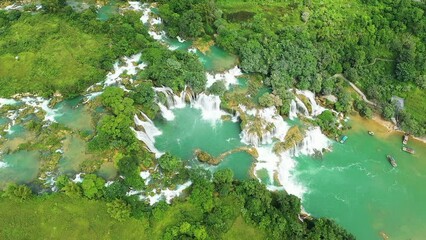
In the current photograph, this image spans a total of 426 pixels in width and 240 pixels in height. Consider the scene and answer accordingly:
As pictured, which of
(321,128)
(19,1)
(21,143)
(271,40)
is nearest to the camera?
(21,143)

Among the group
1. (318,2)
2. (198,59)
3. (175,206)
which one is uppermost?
(318,2)

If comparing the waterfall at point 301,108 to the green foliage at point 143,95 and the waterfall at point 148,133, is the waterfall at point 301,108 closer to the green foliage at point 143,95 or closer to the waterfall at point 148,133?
the waterfall at point 148,133

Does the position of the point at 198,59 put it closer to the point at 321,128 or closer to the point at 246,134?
the point at 246,134

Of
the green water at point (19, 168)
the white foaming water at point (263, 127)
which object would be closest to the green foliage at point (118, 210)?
the green water at point (19, 168)

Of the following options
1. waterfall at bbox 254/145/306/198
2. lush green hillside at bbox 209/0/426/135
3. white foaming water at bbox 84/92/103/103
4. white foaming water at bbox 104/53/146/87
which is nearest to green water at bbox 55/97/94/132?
white foaming water at bbox 84/92/103/103

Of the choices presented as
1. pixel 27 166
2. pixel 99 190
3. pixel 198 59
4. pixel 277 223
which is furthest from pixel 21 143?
pixel 277 223

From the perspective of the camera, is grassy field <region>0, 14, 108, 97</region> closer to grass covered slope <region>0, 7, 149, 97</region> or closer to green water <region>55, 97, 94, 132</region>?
grass covered slope <region>0, 7, 149, 97</region>
